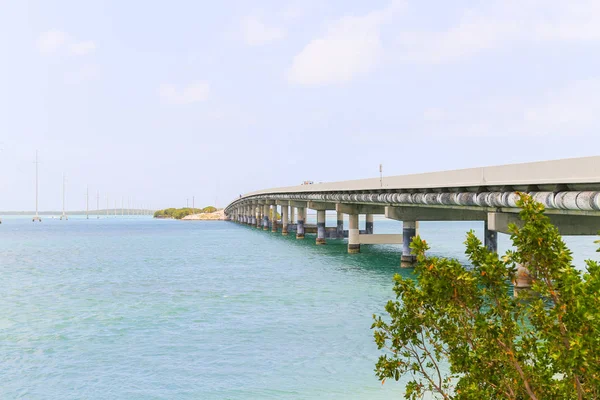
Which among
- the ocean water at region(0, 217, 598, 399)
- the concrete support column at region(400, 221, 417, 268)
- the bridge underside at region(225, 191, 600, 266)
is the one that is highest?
the bridge underside at region(225, 191, 600, 266)

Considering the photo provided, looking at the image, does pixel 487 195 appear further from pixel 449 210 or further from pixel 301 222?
pixel 301 222

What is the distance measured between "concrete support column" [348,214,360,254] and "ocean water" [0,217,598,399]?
10.8 meters

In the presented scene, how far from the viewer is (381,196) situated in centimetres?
4666

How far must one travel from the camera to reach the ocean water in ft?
56.7

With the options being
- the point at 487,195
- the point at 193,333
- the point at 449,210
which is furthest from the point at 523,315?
the point at 449,210

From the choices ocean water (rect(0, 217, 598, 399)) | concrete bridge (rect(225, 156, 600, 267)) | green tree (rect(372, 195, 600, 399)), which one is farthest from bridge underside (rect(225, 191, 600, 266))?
ocean water (rect(0, 217, 598, 399))

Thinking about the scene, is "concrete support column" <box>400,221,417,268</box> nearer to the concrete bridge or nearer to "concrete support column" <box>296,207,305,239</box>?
the concrete bridge

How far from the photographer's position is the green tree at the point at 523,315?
6871mm

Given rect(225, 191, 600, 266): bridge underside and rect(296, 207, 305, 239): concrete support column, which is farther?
rect(296, 207, 305, 239): concrete support column

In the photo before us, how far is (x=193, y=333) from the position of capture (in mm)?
24281

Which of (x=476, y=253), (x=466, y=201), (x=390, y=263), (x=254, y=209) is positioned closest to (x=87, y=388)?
(x=476, y=253)

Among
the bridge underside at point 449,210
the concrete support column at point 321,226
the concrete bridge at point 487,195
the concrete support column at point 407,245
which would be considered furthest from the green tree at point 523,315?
the concrete support column at point 321,226

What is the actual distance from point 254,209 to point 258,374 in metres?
134

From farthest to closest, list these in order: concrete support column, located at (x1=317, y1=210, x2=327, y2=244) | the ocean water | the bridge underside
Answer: concrete support column, located at (x1=317, y1=210, x2=327, y2=244)
the bridge underside
the ocean water
